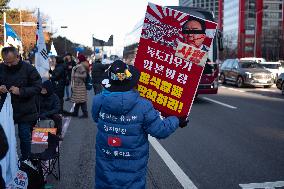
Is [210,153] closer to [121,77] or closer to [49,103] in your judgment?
[49,103]

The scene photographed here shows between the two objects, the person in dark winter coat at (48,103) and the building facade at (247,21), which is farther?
the building facade at (247,21)

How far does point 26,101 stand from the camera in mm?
5496

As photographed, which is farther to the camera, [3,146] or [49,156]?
[49,156]

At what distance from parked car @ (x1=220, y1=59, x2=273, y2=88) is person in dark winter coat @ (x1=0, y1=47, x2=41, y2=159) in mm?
19237

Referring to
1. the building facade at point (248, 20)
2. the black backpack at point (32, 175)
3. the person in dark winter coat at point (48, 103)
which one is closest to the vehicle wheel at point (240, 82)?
the person in dark winter coat at point (48, 103)

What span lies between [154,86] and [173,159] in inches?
137

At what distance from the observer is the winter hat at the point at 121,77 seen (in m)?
3.33

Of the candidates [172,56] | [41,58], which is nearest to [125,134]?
[172,56]

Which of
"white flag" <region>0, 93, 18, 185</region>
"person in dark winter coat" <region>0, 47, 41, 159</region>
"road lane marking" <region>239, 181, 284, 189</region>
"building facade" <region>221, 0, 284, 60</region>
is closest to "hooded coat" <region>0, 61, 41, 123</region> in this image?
"person in dark winter coat" <region>0, 47, 41, 159</region>

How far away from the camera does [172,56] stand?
3.59 meters

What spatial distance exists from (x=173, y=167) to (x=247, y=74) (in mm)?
17971

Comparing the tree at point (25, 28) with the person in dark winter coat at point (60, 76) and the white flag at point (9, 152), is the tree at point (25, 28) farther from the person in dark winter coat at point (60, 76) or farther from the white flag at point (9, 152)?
the white flag at point (9, 152)

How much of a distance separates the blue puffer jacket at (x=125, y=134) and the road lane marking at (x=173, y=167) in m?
2.16

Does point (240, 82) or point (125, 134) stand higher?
point (125, 134)
